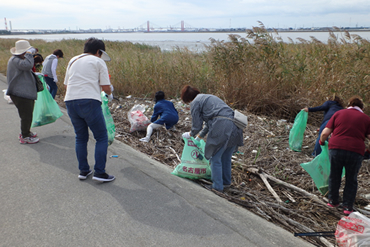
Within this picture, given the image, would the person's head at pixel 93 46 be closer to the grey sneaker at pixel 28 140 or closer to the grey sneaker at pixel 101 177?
the grey sneaker at pixel 101 177

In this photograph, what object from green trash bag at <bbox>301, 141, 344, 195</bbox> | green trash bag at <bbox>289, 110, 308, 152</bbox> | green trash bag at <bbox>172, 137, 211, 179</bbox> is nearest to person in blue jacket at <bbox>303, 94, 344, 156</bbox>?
green trash bag at <bbox>289, 110, 308, 152</bbox>

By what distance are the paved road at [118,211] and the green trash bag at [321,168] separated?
124cm

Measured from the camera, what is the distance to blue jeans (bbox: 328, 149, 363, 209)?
356 cm

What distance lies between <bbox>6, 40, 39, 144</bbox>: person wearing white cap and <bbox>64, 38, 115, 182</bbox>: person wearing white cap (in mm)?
1848

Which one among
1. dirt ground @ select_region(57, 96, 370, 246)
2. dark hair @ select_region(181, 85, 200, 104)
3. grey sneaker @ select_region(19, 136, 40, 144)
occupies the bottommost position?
dirt ground @ select_region(57, 96, 370, 246)

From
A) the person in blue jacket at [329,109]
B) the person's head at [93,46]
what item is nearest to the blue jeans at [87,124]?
A: the person's head at [93,46]

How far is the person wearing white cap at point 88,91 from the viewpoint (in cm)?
358

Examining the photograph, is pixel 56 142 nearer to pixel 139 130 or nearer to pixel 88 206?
pixel 139 130

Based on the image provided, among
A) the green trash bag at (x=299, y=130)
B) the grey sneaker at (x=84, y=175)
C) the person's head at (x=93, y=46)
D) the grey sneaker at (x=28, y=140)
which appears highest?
the person's head at (x=93, y=46)

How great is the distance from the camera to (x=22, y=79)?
5.09 metres

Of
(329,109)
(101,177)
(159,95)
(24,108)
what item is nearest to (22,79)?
(24,108)

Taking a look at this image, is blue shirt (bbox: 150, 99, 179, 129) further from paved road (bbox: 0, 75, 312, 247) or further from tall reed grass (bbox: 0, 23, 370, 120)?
tall reed grass (bbox: 0, 23, 370, 120)

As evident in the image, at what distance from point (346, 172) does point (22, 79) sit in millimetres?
5378

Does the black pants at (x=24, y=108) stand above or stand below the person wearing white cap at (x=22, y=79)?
below
